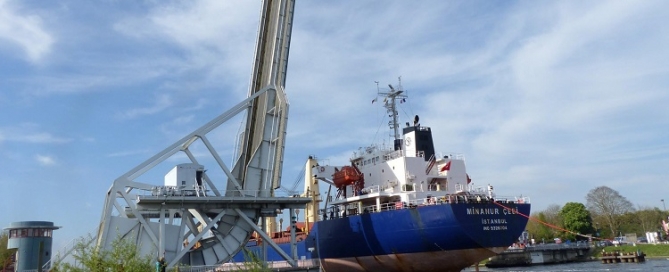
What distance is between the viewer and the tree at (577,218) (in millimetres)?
72787

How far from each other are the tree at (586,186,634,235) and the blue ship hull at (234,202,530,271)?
53.5 meters

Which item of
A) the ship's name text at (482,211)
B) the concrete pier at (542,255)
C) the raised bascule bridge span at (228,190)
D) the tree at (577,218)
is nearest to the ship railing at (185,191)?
the raised bascule bridge span at (228,190)

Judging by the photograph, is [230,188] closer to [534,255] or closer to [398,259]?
[398,259]

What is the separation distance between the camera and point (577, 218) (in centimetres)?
7312

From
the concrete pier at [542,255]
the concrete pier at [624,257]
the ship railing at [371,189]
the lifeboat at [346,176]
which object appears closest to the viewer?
the ship railing at [371,189]

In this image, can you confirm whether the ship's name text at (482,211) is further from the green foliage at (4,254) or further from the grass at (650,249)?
the grass at (650,249)

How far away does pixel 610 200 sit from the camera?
7681 cm

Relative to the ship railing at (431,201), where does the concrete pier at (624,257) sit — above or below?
below

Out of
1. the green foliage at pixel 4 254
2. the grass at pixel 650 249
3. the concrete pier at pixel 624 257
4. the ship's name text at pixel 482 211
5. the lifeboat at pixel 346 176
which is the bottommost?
the concrete pier at pixel 624 257

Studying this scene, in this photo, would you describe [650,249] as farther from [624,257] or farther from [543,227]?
[543,227]

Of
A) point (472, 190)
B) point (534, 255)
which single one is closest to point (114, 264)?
point (472, 190)

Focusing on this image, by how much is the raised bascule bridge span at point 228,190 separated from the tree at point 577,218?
56410 mm

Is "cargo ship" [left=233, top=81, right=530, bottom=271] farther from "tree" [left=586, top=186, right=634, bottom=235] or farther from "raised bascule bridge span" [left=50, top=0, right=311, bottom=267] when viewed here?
"tree" [left=586, top=186, right=634, bottom=235]

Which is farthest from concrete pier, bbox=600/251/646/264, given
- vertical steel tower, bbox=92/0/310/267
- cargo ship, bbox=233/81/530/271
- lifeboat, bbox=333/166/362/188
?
vertical steel tower, bbox=92/0/310/267
